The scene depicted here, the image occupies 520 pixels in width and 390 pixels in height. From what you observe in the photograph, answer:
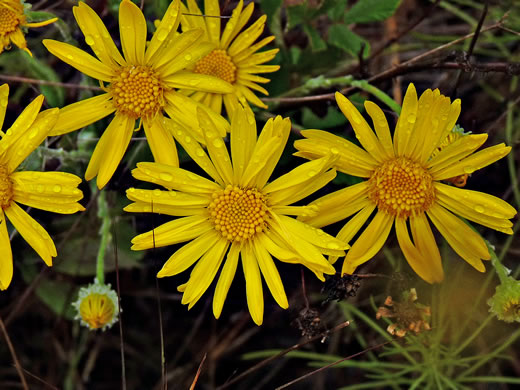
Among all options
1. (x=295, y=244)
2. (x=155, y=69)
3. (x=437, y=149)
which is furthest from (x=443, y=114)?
(x=155, y=69)

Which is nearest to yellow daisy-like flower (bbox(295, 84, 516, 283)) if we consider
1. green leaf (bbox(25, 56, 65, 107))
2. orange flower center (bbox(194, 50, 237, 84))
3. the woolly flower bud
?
the woolly flower bud

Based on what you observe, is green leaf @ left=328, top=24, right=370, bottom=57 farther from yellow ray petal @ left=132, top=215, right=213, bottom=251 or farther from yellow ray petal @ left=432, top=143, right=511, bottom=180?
yellow ray petal @ left=132, top=215, right=213, bottom=251

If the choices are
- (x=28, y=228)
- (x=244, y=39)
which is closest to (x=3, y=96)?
(x=28, y=228)

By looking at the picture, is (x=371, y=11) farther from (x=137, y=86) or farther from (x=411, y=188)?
(x=137, y=86)

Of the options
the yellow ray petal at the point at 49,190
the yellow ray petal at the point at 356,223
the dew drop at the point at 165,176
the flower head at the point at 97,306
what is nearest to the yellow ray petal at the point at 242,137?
the dew drop at the point at 165,176

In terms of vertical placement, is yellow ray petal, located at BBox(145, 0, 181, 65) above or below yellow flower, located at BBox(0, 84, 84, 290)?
above

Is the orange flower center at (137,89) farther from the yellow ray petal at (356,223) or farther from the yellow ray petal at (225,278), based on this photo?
the yellow ray petal at (356,223)
